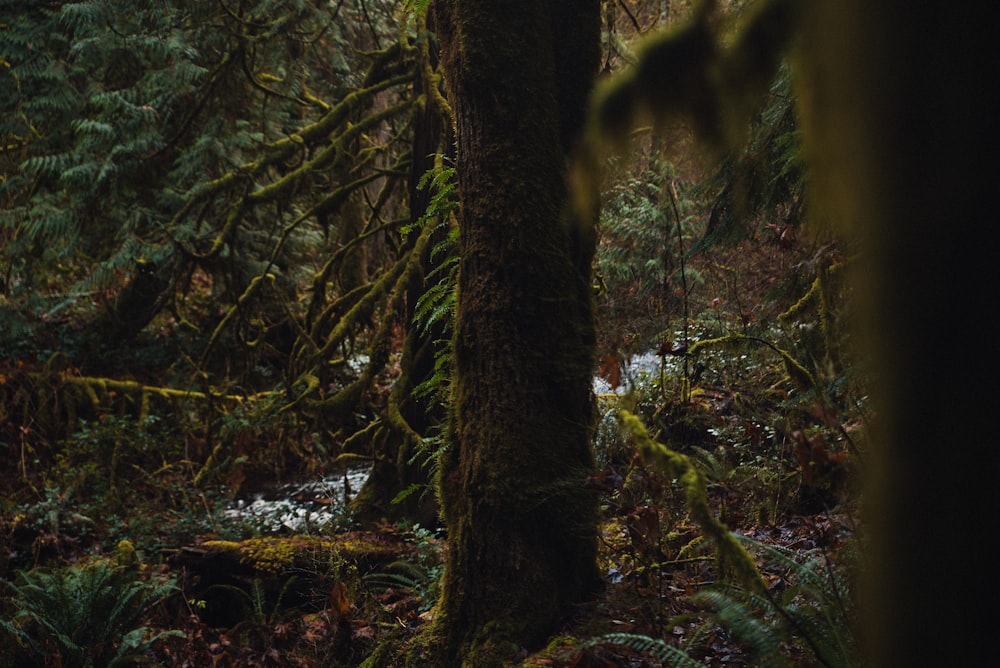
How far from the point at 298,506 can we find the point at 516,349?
5444 mm

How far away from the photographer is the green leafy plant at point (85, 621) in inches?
177

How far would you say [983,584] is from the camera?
0.86 meters

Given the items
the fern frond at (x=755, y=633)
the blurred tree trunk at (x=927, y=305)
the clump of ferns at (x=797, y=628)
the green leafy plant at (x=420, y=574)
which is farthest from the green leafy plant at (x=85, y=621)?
the blurred tree trunk at (x=927, y=305)

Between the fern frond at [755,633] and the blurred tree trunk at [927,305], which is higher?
the blurred tree trunk at [927,305]

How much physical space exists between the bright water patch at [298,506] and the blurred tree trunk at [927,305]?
6.21m

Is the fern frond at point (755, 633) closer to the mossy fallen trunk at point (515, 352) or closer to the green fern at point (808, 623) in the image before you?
the green fern at point (808, 623)

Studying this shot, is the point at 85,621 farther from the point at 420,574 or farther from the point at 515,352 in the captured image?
the point at 515,352

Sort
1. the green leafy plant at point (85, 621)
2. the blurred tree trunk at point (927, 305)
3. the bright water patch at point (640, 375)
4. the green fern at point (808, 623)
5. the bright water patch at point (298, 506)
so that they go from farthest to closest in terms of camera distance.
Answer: the bright water patch at point (640, 375), the bright water patch at point (298, 506), the green leafy plant at point (85, 621), the green fern at point (808, 623), the blurred tree trunk at point (927, 305)

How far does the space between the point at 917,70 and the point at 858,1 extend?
5.4 inches

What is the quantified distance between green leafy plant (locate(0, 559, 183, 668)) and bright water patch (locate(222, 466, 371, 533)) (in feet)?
6.34

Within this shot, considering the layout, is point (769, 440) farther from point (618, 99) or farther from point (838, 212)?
point (838, 212)

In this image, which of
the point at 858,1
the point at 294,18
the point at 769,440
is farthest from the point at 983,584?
the point at 294,18

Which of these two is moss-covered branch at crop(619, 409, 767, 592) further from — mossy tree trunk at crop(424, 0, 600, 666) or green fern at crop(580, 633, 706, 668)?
mossy tree trunk at crop(424, 0, 600, 666)

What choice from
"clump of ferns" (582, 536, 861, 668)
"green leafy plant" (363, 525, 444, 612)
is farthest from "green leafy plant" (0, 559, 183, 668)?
"clump of ferns" (582, 536, 861, 668)
